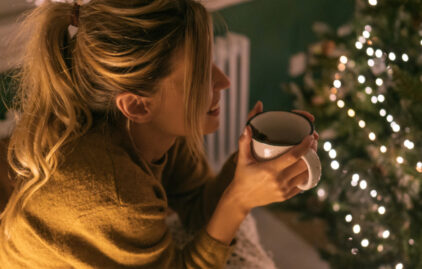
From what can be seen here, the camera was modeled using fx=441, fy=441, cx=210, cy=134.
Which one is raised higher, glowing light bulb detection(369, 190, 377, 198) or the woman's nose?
the woman's nose

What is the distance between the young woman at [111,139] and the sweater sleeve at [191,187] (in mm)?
172

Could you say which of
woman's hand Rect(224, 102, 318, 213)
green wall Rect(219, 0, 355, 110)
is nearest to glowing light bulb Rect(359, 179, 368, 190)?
woman's hand Rect(224, 102, 318, 213)

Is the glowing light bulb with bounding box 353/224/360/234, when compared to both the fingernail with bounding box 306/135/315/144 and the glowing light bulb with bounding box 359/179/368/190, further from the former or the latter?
the fingernail with bounding box 306/135/315/144

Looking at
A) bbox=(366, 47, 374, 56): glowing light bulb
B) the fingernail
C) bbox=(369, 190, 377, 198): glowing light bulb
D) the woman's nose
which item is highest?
the woman's nose

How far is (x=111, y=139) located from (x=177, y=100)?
14 centimetres

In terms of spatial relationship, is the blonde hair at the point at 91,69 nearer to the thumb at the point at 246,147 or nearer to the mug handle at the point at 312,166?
the thumb at the point at 246,147

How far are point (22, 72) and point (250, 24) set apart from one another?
1.09 m

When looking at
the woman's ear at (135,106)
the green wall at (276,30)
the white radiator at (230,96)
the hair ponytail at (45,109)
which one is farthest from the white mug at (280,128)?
the green wall at (276,30)

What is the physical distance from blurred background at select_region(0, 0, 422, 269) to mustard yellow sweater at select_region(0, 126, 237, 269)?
288mm

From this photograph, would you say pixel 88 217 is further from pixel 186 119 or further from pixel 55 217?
pixel 186 119

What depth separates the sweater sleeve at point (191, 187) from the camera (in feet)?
3.31

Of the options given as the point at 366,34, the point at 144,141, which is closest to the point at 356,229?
the point at 366,34

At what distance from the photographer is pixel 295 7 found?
1886mm

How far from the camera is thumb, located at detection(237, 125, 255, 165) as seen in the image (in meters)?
0.73
